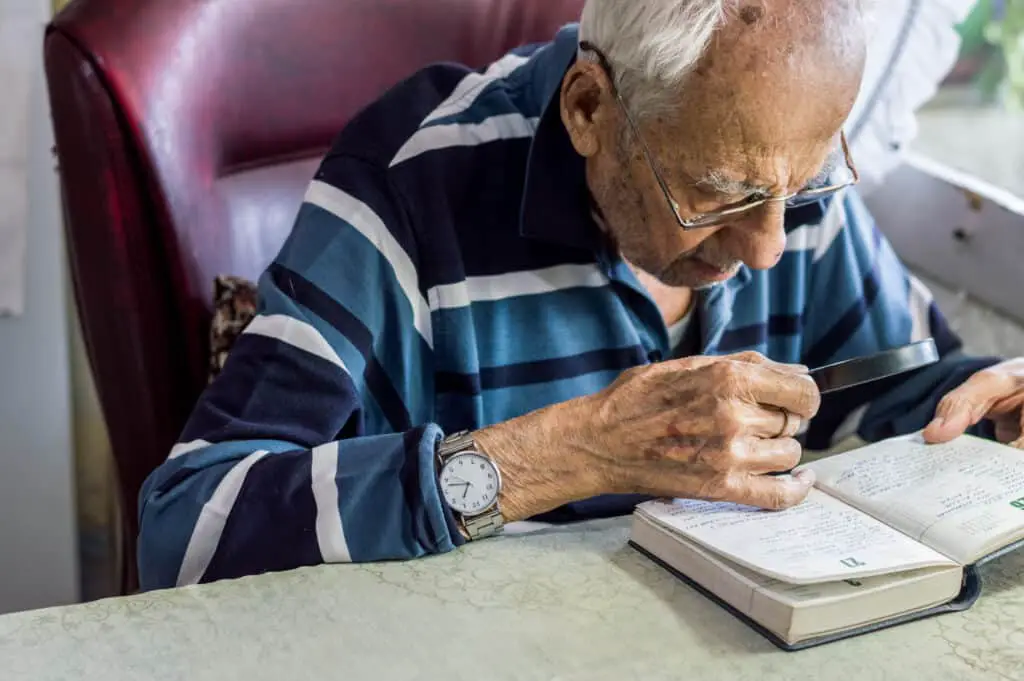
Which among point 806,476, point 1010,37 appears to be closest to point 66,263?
point 806,476

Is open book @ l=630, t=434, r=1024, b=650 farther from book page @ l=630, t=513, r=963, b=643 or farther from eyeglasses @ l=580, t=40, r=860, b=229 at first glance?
eyeglasses @ l=580, t=40, r=860, b=229

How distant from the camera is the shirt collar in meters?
1.21

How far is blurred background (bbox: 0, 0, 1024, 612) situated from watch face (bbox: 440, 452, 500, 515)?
0.91m

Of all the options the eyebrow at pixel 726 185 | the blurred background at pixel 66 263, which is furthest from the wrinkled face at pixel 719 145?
the blurred background at pixel 66 263

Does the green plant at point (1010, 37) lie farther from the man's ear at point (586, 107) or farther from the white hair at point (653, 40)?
the man's ear at point (586, 107)

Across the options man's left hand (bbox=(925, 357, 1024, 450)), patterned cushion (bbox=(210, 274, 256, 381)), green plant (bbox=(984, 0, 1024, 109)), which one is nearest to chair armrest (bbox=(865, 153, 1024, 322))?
green plant (bbox=(984, 0, 1024, 109))

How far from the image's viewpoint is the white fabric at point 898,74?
1.80 m

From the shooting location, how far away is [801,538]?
0.90m

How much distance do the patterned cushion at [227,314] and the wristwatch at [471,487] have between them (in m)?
0.38

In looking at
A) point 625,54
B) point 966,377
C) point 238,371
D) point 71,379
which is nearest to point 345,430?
point 238,371

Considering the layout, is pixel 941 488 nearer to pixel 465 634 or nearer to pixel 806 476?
pixel 806 476

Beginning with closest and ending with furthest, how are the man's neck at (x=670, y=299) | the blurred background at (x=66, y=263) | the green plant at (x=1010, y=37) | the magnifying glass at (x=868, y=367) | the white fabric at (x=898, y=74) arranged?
the magnifying glass at (x=868, y=367)
the man's neck at (x=670, y=299)
the blurred background at (x=66, y=263)
the white fabric at (x=898, y=74)
the green plant at (x=1010, y=37)

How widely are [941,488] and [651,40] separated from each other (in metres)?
0.45

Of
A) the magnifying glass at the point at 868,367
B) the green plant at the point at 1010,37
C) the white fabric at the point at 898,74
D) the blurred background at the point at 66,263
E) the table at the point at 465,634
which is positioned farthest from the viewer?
the green plant at the point at 1010,37
